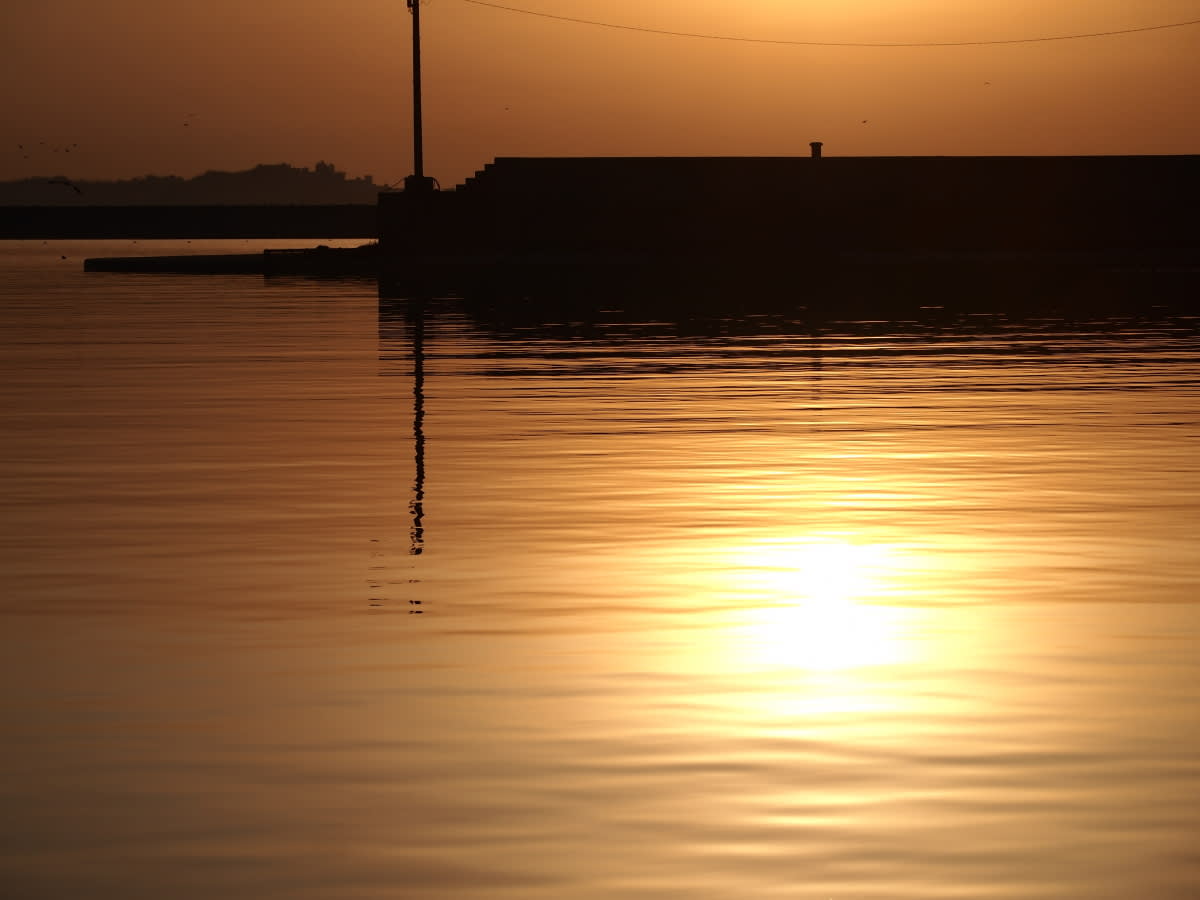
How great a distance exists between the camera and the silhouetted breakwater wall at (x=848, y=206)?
313 ft

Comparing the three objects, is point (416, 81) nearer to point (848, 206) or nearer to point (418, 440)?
point (848, 206)

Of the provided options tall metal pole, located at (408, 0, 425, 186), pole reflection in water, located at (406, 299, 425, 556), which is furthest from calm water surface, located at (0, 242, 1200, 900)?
tall metal pole, located at (408, 0, 425, 186)

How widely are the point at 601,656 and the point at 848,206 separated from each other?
284 ft

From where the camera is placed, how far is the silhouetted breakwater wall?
95.5 meters

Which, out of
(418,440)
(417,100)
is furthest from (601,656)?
(417,100)

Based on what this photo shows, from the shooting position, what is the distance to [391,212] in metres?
90.8

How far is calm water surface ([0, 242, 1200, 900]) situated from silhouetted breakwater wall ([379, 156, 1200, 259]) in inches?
2736

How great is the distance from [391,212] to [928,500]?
74163mm

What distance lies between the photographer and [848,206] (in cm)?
9644

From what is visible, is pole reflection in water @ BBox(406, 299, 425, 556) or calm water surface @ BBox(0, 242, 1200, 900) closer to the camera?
calm water surface @ BBox(0, 242, 1200, 900)

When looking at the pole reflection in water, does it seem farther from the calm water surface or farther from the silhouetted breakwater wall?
the silhouetted breakwater wall

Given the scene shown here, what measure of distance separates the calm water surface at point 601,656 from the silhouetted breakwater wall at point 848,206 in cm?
6950

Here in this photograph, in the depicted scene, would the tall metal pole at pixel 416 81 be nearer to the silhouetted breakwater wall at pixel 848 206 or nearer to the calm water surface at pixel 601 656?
the silhouetted breakwater wall at pixel 848 206

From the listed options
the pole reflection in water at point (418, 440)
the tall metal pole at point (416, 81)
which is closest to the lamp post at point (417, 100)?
the tall metal pole at point (416, 81)
